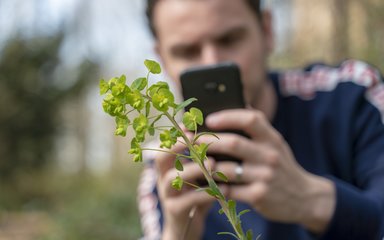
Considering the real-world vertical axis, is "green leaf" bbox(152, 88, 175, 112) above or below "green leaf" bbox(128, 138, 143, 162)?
above

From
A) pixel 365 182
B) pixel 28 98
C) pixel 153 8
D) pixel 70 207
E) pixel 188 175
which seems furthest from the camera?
pixel 28 98

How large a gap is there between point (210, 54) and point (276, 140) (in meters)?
0.43

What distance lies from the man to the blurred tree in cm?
808

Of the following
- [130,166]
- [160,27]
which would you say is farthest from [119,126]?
[130,166]

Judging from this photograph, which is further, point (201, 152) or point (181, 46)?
point (181, 46)

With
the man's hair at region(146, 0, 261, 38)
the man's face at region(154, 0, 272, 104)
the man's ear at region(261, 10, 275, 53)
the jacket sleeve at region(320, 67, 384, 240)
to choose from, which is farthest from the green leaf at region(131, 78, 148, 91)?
the man's ear at region(261, 10, 275, 53)

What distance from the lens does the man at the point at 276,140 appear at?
1219 millimetres

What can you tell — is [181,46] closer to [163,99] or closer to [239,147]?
[239,147]

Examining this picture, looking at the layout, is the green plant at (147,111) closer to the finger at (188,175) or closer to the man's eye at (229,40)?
the finger at (188,175)

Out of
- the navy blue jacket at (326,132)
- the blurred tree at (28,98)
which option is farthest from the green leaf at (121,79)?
the blurred tree at (28,98)

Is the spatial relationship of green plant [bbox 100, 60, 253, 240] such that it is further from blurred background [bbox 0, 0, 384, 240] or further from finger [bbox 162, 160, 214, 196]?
blurred background [bbox 0, 0, 384, 240]

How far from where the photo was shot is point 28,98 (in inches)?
380

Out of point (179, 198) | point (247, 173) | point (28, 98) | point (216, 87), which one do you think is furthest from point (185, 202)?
point (28, 98)

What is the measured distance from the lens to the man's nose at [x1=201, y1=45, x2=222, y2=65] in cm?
158
